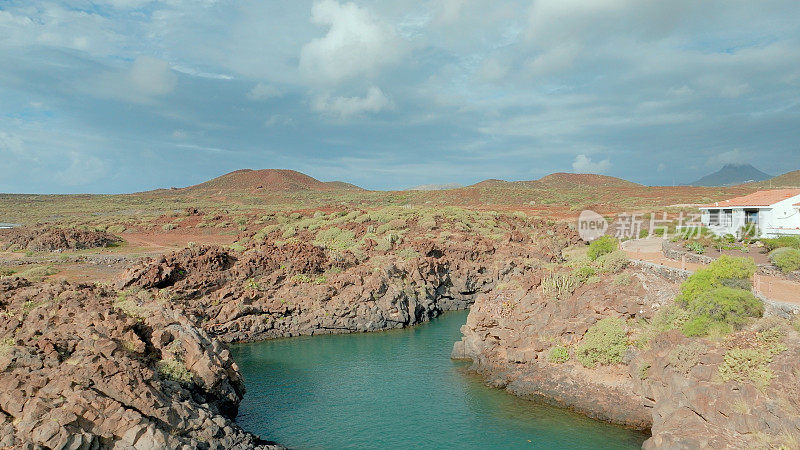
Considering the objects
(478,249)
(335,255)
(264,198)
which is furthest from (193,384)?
(264,198)

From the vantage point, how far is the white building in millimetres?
36125

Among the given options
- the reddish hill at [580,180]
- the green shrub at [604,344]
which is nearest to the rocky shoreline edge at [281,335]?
the green shrub at [604,344]

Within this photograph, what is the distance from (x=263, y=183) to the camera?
7032 inches

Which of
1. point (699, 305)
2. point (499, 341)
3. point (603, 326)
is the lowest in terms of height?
point (499, 341)

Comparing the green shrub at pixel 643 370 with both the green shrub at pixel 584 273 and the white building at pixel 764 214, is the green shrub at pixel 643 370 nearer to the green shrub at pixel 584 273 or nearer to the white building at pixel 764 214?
the green shrub at pixel 584 273

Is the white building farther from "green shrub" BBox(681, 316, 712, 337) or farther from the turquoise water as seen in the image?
the turquoise water

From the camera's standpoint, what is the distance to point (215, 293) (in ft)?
101

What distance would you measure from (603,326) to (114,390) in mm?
17105

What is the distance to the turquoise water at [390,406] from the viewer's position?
668 inches

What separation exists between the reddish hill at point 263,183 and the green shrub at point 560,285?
5846 inches

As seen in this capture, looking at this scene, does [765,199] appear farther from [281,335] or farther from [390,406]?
[281,335]

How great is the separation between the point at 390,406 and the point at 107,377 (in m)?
10.1

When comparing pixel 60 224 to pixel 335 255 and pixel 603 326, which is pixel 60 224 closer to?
pixel 335 255
